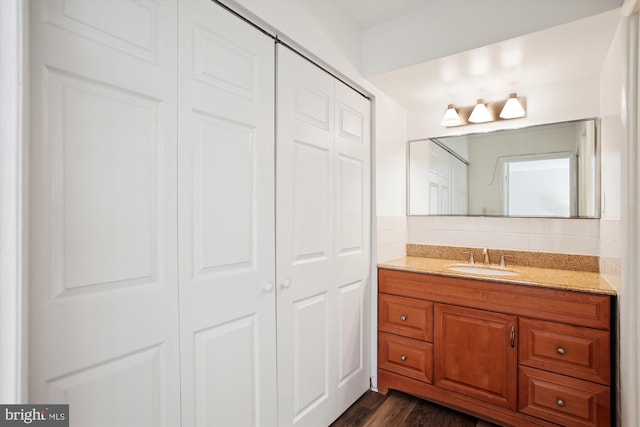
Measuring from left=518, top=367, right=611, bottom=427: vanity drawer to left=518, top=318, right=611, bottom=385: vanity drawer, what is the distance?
4 cm

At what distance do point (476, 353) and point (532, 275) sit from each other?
588 millimetres

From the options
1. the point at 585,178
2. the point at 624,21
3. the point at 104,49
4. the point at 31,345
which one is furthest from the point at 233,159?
the point at 585,178

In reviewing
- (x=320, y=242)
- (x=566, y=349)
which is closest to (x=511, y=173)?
(x=566, y=349)

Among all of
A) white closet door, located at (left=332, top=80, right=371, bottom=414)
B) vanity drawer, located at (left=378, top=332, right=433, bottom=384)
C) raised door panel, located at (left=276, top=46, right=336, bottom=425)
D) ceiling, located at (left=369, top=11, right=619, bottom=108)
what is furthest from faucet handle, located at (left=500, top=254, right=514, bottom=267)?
raised door panel, located at (left=276, top=46, right=336, bottom=425)

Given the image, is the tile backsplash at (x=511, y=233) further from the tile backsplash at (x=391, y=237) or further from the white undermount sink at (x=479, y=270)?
the white undermount sink at (x=479, y=270)

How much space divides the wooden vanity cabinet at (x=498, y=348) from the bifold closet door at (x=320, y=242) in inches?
10.9

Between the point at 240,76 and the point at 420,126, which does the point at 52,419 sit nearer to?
the point at 240,76

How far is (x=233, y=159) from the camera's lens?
1.38m

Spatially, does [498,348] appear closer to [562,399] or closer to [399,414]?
[562,399]

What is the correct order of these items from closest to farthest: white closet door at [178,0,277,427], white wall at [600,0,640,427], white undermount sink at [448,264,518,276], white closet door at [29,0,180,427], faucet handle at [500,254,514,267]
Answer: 1. white closet door at [29,0,180,427]
2. white closet door at [178,0,277,427]
3. white wall at [600,0,640,427]
4. white undermount sink at [448,264,518,276]
5. faucet handle at [500,254,514,267]

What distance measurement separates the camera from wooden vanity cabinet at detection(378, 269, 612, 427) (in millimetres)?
1682

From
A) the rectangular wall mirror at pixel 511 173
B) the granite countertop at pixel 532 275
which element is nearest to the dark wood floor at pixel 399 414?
the granite countertop at pixel 532 275

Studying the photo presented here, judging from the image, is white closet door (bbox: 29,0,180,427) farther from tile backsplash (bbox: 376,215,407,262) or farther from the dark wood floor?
tile backsplash (bbox: 376,215,407,262)

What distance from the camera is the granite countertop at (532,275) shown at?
5.69ft
